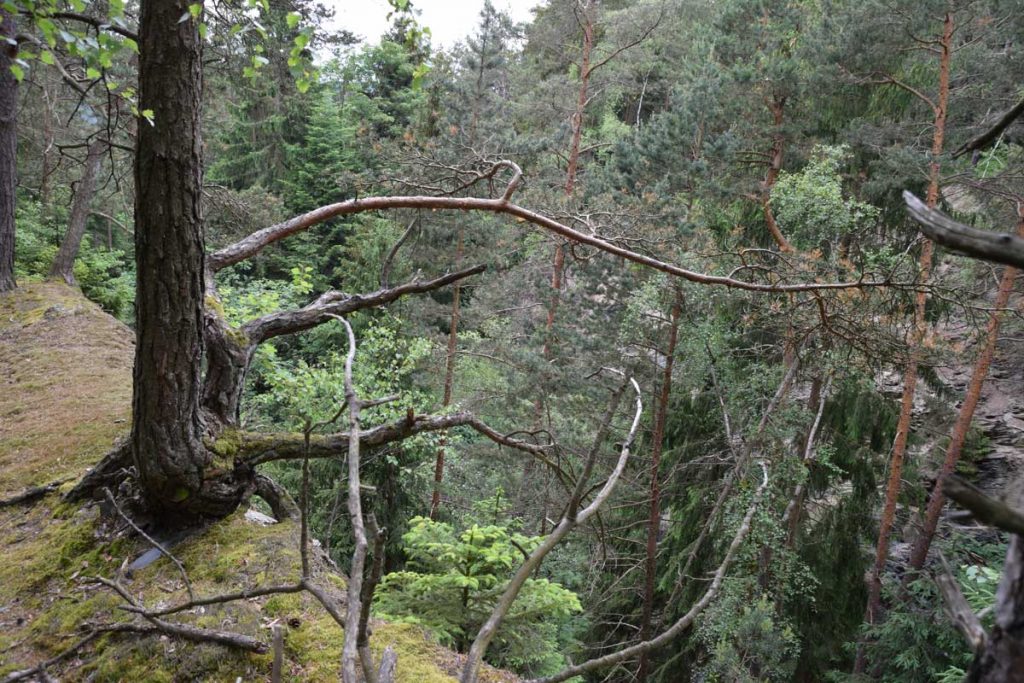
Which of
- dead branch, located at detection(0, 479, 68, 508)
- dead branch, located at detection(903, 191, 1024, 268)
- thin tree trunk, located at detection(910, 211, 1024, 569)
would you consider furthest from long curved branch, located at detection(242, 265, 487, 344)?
A: thin tree trunk, located at detection(910, 211, 1024, 569)

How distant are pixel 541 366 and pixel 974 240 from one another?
11.0 meters

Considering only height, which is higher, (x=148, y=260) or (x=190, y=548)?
(x=148, y=260)

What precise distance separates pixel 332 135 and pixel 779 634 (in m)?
19.3

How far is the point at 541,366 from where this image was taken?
11766 mm

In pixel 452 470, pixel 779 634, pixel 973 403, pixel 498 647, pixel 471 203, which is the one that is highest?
pixel 471 203

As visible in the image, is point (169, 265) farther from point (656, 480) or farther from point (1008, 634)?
point (656, 480)

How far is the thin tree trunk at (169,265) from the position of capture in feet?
Answer: 7.97

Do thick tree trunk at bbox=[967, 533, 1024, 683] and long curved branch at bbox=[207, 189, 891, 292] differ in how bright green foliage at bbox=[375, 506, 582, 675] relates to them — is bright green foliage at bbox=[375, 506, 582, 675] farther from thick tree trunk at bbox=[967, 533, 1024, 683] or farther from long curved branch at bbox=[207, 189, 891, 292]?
thick tree trunk at bbox=[967, 533, 1024, 683]

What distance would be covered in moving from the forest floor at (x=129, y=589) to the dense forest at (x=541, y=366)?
21 mm

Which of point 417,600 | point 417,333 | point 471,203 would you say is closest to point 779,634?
point 417,600

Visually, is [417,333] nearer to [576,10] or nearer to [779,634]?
[576,10]

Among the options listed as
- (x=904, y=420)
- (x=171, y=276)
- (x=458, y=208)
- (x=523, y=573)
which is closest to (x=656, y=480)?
(x=904, y=420)

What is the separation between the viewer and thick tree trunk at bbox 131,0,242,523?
243cm

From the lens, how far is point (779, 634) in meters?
7.00
